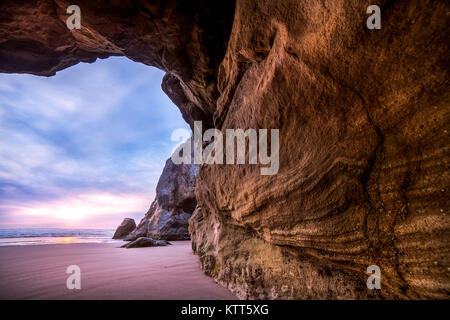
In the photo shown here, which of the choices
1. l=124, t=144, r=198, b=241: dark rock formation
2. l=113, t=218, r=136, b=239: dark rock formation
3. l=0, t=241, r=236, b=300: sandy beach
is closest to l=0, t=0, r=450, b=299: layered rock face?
l=0, t=241, r=236, b=300: sandy beach

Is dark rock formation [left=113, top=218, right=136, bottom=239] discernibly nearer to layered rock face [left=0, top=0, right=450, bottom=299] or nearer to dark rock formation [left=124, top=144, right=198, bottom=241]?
dark rock formation [left=124, top=144, right=198, bottom=241]

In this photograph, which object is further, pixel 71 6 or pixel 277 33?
pixel 71 6

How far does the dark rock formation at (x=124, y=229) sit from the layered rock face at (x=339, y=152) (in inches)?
590

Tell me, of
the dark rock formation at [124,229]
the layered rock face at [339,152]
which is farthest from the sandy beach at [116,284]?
the dark rock formation at [124,229]

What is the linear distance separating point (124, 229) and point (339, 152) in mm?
17693

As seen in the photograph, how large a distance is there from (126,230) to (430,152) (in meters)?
18.2

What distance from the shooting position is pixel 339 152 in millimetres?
1760

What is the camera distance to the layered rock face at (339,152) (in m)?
1.30

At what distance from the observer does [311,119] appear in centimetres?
198

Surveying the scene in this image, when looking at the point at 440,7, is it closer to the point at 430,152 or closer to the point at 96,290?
the point at 430,152

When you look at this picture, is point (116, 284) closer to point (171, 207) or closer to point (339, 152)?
point (339, 152)
